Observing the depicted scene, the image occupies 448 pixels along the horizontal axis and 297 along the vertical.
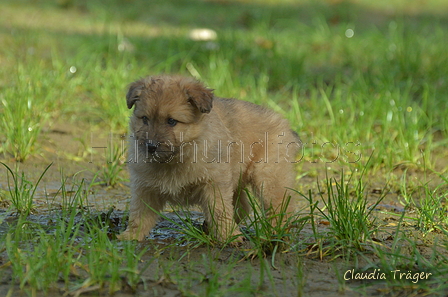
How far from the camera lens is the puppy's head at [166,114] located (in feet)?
12.2

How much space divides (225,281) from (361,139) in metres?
3.28

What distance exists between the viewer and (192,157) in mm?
3869

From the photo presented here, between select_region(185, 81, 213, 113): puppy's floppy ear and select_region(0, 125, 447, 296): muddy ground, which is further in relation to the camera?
select_region(185, 81, 213, 113): puppy's floppy ear

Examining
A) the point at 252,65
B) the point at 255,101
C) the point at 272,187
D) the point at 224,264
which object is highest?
the point at 252,65

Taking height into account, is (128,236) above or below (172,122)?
below

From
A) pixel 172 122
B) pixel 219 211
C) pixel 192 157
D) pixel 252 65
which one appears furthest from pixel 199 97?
pixel 252 65

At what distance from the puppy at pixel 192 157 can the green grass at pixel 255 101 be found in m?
0.22

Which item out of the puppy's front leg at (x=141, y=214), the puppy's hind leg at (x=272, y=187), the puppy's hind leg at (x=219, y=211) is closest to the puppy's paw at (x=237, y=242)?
the puppy's hind leg at (x=219, y=211)

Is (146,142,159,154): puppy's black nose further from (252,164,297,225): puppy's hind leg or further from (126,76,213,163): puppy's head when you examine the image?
(252,164,297,225): puppy's hind leg

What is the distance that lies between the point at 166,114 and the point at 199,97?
0.72 feet

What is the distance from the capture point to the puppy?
12.3 feet

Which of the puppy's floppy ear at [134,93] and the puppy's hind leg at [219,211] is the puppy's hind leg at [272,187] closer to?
the puppy's hind leg at [219,211]

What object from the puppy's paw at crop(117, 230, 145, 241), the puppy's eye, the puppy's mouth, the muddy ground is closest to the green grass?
the muddy ground

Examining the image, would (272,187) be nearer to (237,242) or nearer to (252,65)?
(237,242)
